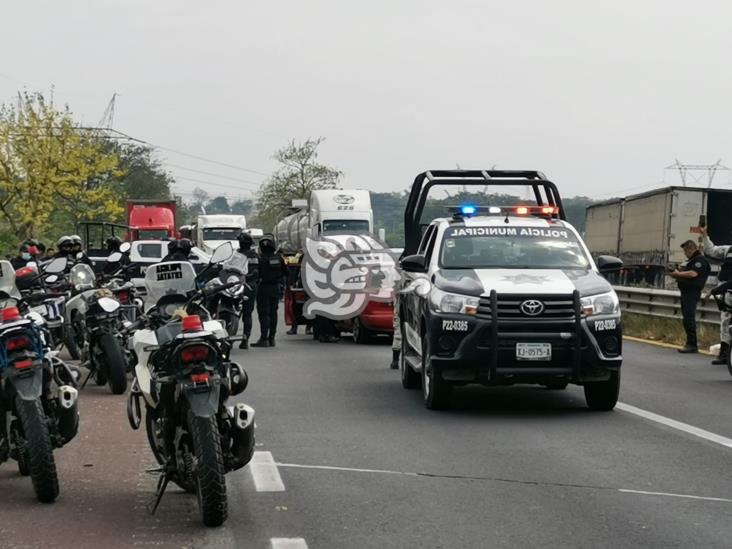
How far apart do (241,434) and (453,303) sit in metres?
4.91

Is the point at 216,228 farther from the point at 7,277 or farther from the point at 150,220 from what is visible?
the point at 7,277

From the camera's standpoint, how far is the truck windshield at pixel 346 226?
4309 cm

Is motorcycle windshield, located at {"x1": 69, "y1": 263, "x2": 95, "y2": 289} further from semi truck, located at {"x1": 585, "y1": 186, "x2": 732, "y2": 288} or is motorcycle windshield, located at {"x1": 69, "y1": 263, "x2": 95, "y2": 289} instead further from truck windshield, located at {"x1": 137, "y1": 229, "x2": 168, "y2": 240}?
truck windshield, located at {"x1": 137, "y1": 229, "x2": 168, "y2": 240}

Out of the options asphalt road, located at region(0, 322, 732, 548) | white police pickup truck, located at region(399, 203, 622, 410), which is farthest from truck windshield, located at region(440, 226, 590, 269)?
asphalt road, located at region(0, 322, 732, 548)

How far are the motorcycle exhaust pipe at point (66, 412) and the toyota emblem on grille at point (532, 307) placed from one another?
4.83m

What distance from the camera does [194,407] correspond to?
6863mm

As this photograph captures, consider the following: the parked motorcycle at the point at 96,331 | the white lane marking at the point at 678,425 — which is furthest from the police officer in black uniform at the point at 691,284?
the parked motorcycle at the point at 96,331

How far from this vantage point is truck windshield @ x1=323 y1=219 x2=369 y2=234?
1697 inches

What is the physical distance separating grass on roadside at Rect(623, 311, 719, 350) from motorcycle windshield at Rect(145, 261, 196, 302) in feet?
45.9

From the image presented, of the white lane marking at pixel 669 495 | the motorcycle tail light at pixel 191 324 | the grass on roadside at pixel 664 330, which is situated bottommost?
the grass on roadside at pixel 664 330

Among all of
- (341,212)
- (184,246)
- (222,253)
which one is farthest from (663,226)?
(222,253)

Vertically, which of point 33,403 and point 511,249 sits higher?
point 511,249

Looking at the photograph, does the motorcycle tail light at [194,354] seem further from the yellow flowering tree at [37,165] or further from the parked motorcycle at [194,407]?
the yellow flowering tree at [37,165]

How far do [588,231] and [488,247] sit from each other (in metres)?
42.7
